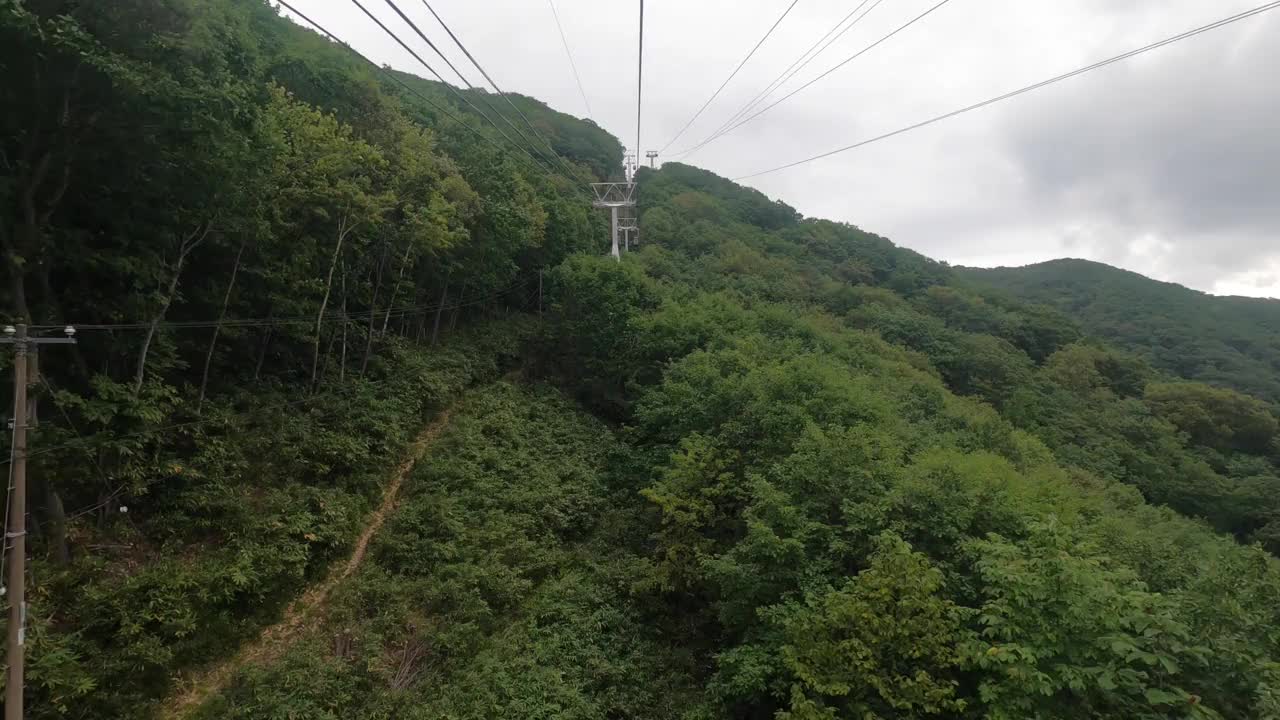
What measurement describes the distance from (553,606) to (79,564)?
8.05m

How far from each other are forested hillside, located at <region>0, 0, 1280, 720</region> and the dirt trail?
2.3 inches

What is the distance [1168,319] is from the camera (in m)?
78.7

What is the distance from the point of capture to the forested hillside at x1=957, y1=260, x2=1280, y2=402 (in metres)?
62.0

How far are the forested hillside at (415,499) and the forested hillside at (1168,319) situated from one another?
Result: 56.7m

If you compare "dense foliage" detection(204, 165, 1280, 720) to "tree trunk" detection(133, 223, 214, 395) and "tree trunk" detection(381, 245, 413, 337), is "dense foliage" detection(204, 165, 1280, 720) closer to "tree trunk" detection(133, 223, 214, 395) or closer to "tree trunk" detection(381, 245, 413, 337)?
"tree trunk" detection(381, 245, 413, 337)

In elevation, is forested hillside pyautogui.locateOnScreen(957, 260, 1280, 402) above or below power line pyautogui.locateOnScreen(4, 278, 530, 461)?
above

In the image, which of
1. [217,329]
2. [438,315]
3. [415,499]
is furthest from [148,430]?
[438,315]

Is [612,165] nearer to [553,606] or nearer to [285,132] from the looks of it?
[285,132]

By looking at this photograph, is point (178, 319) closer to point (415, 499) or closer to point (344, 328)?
point (344, 328)

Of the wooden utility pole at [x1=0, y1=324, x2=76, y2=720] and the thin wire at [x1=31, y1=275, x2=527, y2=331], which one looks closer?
the wooden utility pole at [x1=0, y1=324, x2=76, y2=720]

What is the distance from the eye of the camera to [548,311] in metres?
31.9

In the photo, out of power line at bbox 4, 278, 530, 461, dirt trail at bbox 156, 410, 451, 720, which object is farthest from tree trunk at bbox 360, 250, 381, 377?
dirt trail at bbox 156, 410, 451, 720

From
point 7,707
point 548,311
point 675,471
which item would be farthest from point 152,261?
point 548,311

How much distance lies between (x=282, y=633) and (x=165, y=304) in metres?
6.30
